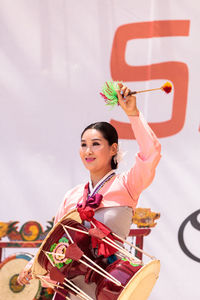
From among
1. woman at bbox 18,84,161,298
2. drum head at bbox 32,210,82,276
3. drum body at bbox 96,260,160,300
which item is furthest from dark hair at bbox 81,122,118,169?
drum body at bbox 96,260,160,300

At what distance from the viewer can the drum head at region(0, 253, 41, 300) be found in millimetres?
2105

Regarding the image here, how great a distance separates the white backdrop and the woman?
41.1 inches

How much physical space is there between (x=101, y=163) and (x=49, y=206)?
1.23m

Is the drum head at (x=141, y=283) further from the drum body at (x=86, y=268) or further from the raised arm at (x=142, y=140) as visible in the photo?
the raised arm at (x=142, y=140)

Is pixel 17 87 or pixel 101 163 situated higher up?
pixel 17 87

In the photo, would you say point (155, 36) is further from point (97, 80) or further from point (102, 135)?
point (102, 135)

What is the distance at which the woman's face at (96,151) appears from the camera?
1.60 m

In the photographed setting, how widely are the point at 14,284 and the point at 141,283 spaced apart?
3.75ft

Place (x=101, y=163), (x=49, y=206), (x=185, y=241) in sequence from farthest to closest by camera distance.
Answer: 1. (x=49, y=206)
2. (x=185, y=241)
3. (x=101, y=163)

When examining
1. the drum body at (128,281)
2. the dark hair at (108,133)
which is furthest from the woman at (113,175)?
the drum body at (128,281)

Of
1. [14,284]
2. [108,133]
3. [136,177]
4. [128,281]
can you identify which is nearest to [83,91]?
[108,133]

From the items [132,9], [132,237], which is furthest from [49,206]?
[132,9]

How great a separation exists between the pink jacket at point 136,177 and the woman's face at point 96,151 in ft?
0.24

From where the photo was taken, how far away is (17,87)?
2900mm
